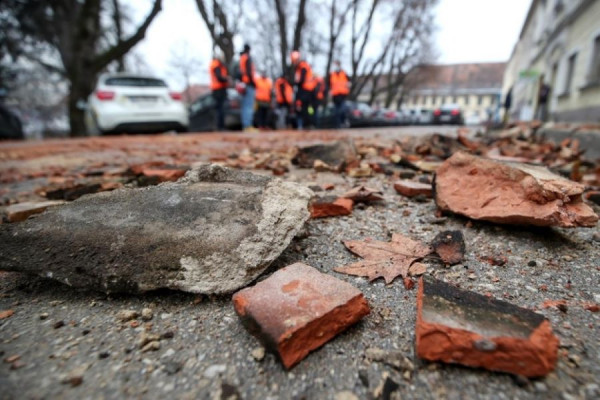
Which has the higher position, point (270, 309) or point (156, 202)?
point (156, 202)

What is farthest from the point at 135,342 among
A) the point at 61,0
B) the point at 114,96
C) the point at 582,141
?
the point at 61,0

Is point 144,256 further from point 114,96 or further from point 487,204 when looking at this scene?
point 114,96

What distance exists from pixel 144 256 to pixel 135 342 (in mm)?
281

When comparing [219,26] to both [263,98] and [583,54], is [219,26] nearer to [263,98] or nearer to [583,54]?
[263,98]

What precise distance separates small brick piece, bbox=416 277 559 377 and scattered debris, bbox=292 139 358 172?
6.62 ft

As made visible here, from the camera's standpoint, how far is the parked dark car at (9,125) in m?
9.30

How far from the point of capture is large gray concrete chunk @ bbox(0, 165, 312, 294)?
3.27 feet

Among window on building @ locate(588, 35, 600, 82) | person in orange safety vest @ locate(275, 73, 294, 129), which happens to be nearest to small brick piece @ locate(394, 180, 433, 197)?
person in orange safety vest @ locate(275, 73, 294, 129)

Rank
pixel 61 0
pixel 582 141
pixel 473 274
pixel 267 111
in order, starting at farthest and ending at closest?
1. pixel 61 0
2. pixel 267 111
3. pixel 582 141
4. pixel 473 274

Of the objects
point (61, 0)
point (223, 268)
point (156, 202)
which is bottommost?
point (223, 268)

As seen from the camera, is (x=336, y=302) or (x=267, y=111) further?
(x=267, y=111)

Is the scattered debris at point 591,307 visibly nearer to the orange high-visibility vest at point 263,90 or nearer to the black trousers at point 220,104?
the black trousers at point 220,104

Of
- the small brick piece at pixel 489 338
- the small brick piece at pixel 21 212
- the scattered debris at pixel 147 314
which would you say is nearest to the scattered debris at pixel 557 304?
the small brick piece at pixel 489 338

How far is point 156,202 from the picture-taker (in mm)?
1292
